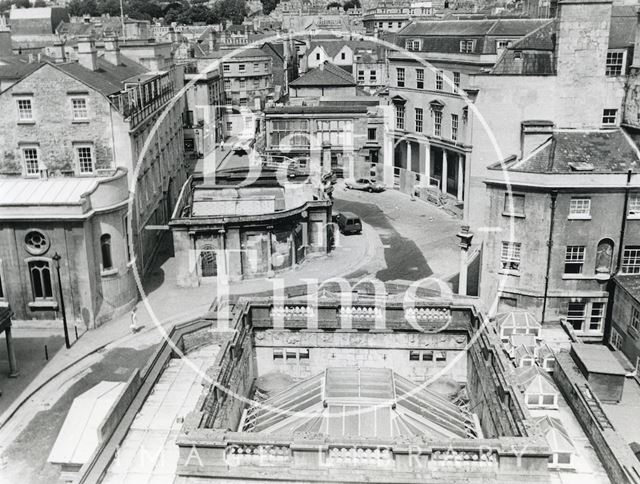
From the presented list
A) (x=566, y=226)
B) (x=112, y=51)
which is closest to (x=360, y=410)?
(x=566, y=226)

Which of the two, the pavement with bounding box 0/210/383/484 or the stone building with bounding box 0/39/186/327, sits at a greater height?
the stone building with bounding box 0/39/186/327

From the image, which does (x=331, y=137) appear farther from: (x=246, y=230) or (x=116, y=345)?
(x=116, y=345)

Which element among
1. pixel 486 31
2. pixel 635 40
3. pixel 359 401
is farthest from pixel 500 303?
pixel 486 31

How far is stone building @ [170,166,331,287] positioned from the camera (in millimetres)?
40406

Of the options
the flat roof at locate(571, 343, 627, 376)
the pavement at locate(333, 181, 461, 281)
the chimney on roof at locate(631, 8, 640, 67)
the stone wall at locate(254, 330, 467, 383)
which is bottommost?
the pavement at locate(333, 181, 461, 281)

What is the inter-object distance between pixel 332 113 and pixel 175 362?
49422mm

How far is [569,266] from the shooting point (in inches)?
1275

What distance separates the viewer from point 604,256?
32125 mm

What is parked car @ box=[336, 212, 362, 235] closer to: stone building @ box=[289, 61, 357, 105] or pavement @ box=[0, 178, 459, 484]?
pavement @ box=[0, 178, 459, 484]

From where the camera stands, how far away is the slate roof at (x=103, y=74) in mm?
39125

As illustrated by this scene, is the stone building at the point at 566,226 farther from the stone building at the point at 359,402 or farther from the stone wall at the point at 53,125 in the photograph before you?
the stone wall at the point at 53,125

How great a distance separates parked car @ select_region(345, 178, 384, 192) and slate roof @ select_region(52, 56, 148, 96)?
2330cm

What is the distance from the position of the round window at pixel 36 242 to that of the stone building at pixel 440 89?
32.5 meters

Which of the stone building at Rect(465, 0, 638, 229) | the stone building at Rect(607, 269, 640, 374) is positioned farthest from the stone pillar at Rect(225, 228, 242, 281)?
the stone building at Rect(607, 269, 640, 374)
